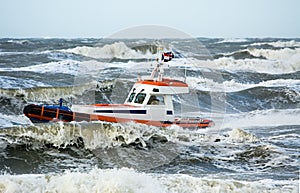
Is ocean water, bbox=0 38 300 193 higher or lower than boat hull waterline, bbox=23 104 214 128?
lower

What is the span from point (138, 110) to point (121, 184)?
21.8ft

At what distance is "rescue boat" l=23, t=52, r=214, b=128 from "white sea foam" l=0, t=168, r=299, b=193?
17.5 ft

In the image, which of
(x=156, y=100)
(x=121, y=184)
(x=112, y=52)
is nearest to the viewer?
(x=121, y=184)

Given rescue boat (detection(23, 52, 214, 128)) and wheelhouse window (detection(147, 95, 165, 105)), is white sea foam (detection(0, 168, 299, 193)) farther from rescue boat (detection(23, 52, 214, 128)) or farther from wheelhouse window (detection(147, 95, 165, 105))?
wheelhouse window (detection(147, 95, 165, 105))

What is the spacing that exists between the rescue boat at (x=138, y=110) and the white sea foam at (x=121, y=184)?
5.35 m

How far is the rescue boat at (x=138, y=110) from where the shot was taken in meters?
14.3

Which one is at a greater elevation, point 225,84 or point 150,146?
point 150,146

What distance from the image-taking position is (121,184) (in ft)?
28.1

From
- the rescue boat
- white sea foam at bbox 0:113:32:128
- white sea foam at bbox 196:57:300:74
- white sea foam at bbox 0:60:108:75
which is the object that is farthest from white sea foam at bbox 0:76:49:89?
white sea foam at bbox 196:57:300:74

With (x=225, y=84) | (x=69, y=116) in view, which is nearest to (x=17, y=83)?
(x=69, y=116)

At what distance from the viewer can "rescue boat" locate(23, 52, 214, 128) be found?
14297mm

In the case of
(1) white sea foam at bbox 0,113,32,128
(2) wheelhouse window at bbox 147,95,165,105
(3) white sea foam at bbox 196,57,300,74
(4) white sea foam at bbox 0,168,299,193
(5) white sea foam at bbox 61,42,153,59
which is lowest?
(3) white sea foam at bbox 196,57,300,74

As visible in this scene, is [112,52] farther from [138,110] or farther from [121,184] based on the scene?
[121,184]

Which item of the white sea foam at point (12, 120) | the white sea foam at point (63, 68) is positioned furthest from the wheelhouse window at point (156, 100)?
the white sea foam at point (63, 68)
